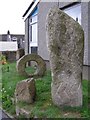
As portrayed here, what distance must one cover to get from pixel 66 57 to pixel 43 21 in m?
11.4

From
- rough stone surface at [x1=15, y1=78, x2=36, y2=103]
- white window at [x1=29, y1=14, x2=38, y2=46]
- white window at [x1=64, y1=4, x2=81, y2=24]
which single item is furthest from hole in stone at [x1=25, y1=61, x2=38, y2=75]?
rough stone surface at [x1=15, y1=78, x2=36, y2=103]

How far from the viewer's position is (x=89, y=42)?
42.1 feet

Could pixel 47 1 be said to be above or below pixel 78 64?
above

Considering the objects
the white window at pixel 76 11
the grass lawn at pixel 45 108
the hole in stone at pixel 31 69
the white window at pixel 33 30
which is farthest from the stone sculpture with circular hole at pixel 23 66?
the white window at pixel 33 30

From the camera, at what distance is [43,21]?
61.8 ft

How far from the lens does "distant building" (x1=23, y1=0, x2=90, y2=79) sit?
1294cm

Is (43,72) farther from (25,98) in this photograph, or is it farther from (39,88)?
(25,98)

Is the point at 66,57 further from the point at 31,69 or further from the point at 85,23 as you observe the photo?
the point at 31,69

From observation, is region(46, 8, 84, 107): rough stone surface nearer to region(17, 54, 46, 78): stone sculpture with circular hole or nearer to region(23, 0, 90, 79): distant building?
region(23, 0, 90, 79): distant building

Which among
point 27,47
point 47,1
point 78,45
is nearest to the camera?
point 78,45

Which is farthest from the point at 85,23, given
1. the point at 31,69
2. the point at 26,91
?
the point at 31,69

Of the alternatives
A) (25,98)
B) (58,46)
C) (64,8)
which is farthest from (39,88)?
(64,8)

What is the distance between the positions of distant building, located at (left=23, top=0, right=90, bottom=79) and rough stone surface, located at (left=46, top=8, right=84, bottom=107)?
520cm

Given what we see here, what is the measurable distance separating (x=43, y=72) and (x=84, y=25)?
3001mm
